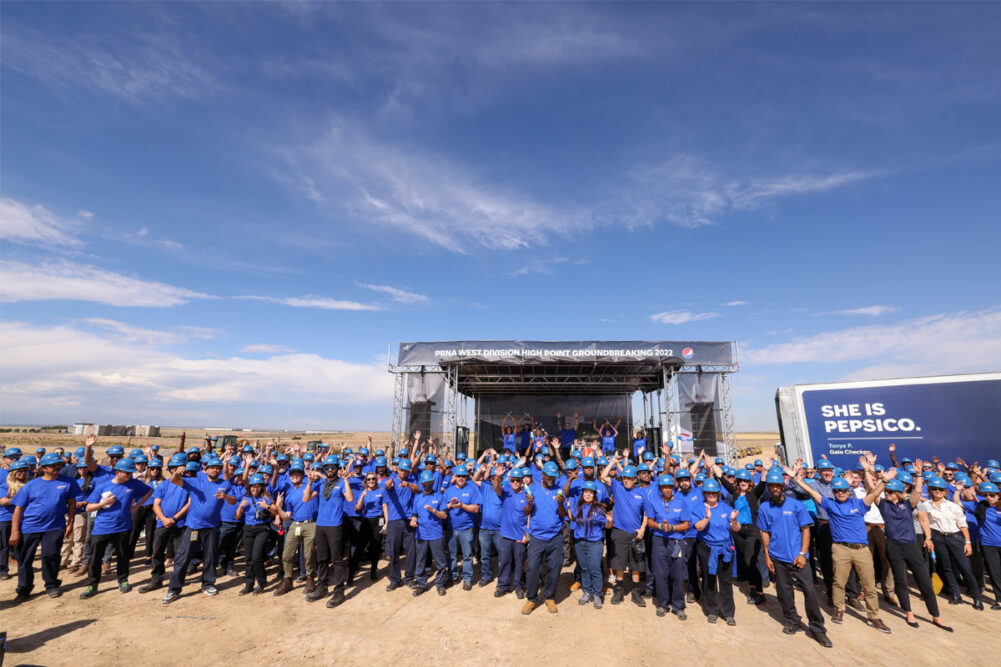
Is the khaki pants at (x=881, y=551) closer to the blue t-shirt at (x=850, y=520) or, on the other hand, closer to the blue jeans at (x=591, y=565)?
the blue t-shirt at (x=850, y=520)

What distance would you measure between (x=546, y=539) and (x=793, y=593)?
3.08 metres

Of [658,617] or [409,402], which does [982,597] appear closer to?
[658,617]

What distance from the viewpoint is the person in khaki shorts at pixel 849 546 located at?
566 centimetres

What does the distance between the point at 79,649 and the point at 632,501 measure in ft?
22.5

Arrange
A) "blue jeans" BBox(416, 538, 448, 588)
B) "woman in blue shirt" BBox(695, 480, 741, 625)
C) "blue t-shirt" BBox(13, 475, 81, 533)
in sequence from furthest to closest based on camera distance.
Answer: "blue jeans" BBox(416, 538, 448, 588) < "blue t-shirt" BBox(13, 475, 81, 533) < "woman in blue shirt" BBox(695, 480, 741, 625)

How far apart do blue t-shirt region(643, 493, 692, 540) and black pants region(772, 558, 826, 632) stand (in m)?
1.05

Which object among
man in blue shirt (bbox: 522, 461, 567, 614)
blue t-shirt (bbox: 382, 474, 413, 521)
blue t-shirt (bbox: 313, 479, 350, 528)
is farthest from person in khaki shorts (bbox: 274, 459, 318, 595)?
man in blue shirt (bbox: 522, 461, 567, 614)

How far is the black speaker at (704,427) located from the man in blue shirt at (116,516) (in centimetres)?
1613

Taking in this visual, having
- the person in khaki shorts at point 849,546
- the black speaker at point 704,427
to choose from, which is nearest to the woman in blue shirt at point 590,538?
the person in khaki shorts at point 849,546

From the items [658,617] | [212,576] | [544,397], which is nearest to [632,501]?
[658,617]

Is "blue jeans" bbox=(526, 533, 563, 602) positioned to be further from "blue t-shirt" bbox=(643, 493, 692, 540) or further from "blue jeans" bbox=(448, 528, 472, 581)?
"blue t-shirt" bbox=(643, 493, 692, 540)

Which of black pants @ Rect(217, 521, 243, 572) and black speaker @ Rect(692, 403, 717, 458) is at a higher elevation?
black speaker @ Rect(692, 403, 717, 458)

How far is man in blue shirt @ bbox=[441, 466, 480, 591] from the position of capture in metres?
6.89

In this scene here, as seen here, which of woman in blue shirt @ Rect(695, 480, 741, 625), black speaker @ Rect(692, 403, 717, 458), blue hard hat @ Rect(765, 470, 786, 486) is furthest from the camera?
black speaker @ Rect(692, 403, 717, 458)
